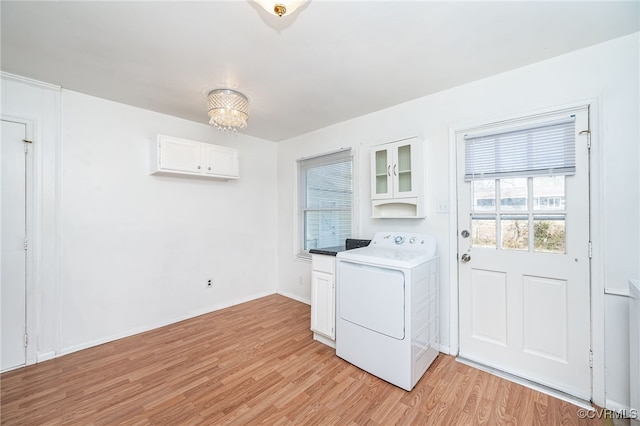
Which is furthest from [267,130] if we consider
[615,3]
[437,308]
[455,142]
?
[615,3]

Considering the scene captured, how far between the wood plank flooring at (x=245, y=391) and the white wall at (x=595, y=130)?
547mm

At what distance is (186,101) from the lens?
105 inches

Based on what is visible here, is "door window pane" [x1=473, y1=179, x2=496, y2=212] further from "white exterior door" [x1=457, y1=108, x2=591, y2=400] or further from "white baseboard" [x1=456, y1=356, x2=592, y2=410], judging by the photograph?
"white baseboard" [x1=456, y1=356, x2=592, y2=410]

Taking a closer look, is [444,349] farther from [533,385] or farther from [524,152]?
[524,152]

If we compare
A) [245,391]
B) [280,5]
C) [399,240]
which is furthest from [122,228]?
[399,240]

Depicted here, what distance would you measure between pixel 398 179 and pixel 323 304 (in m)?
1.46

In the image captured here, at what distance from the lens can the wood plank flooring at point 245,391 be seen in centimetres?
166

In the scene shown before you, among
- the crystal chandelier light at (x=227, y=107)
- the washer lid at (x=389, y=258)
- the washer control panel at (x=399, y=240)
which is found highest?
the crystal chandelier light at (x=227, y=107)

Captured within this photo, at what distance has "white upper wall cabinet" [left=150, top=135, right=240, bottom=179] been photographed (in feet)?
9.08

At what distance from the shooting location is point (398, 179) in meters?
2.61

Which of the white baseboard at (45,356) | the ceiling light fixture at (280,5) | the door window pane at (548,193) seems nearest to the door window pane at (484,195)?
the door window pane at (548,193)

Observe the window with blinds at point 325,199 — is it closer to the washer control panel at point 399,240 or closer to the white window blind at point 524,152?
the washer control panel at point 399,240

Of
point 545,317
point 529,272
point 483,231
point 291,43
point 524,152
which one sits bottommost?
point 545,317

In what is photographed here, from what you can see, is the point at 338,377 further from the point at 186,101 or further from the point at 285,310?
the point at 186,101
